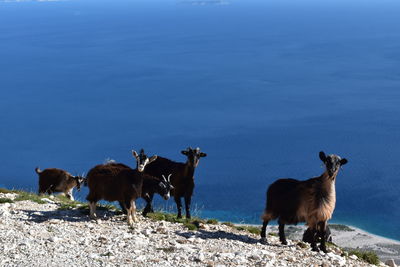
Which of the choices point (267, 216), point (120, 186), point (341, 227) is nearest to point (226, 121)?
point (341, 227)

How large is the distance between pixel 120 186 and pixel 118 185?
72mm

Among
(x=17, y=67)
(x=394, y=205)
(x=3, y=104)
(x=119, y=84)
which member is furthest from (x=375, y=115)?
(x=17, y=67)

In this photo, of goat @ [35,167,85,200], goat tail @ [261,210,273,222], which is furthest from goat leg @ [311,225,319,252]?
goat @ [35,167,85,200]

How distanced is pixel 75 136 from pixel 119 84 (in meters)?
43.1

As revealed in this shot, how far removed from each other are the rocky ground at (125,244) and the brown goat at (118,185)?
A: 1.70ft

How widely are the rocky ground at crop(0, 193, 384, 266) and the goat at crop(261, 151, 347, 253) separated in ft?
2.21

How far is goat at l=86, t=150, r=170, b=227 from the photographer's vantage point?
15.9m

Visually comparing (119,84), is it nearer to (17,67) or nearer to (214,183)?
(17,67)

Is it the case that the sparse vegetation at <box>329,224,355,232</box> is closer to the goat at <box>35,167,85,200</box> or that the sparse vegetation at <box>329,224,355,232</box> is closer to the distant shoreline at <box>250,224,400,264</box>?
the distant shoreline at <box>250,224,400,264</box>

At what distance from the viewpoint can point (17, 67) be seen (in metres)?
190

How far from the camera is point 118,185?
1611 cm

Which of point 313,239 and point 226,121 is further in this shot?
point 226,121

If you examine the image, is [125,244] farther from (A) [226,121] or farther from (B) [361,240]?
(A) [226,121]

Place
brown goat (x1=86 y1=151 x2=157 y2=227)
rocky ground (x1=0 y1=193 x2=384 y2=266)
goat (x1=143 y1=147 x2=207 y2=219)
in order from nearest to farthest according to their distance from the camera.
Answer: rocky ground (x1=0 y1=193 x2=384 y2=266) → brown goat (x1=86 y1=151 x2=157 y2=227) → goat (x1=143 y1=147 x2=207 y2=219)
